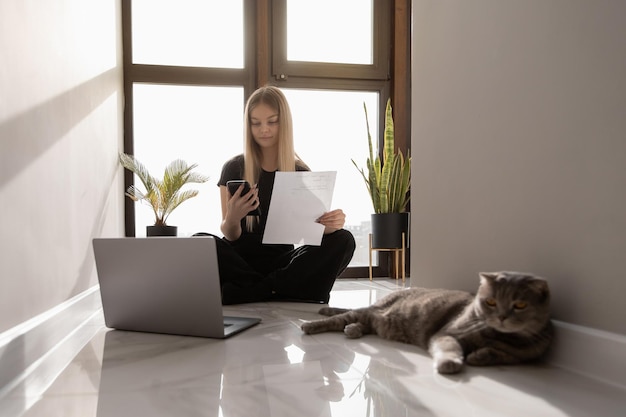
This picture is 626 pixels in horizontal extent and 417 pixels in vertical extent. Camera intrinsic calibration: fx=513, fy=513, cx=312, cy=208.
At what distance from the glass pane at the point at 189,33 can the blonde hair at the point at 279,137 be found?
1543 millimetres

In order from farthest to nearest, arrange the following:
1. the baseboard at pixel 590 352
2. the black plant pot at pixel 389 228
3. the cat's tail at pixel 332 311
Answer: the black plant pot at pixel 389 228, the cat's tail at pixel 332 311, the baseboard at pixel 590 352

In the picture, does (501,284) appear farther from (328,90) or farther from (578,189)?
(328,90)

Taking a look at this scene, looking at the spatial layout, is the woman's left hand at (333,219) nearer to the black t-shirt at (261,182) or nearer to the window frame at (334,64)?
the black t-shirt at (261,182)

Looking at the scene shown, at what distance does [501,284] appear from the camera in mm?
1227

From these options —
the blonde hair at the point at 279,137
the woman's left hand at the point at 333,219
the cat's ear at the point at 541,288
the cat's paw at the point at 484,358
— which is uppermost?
the blonde hair at the point at 279,137

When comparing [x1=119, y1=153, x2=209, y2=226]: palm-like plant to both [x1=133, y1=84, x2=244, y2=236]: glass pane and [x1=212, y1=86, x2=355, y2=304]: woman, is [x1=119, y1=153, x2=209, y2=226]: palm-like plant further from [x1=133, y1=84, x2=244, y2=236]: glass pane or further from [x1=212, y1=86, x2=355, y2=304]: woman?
[x1=212, y1=86, x2=355, y2=304]: woman

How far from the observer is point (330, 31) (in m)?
4.12

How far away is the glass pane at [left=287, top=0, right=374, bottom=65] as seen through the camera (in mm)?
4062

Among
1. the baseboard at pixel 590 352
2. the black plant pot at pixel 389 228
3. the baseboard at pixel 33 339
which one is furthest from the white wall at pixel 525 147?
the black plant pot at pixel 389 228

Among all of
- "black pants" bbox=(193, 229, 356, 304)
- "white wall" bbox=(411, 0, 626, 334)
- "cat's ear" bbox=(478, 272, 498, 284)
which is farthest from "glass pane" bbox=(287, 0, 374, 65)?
"cat's ear" bbox=(478, 272, 498, 284)

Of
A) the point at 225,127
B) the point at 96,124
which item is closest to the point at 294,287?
the point at 96,124

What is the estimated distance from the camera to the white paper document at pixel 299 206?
2.14 m

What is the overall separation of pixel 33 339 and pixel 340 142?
308cm

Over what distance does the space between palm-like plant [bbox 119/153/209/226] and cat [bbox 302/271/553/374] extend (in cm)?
234
